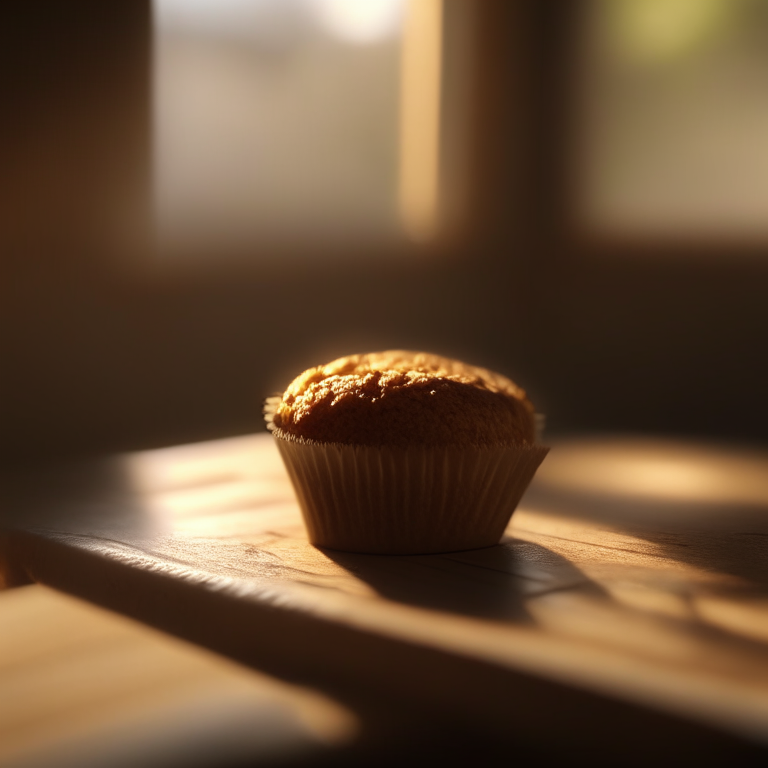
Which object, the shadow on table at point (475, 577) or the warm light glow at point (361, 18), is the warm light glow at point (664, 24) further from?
the shadow on table at point (475, 577)

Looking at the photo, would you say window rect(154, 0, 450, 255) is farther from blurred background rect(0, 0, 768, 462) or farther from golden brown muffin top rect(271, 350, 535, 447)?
golden brown muffin top rect(271, 350, 535, 447)

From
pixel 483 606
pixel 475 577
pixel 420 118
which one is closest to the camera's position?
pixel 483 606

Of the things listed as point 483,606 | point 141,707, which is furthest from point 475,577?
point 141,707

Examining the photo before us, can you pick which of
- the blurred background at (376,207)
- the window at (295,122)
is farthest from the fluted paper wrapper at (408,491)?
the window at (295,122)

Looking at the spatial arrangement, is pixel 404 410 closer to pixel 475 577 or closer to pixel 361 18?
pixel 475 577

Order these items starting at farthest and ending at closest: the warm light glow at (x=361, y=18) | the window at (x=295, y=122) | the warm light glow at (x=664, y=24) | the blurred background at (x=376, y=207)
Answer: the warm light glow at (x=664, y=24)
the warm light glow at (x=361, y=18)
the window at (x=295, y=122)
the blurred background at (x=376, y=207)
